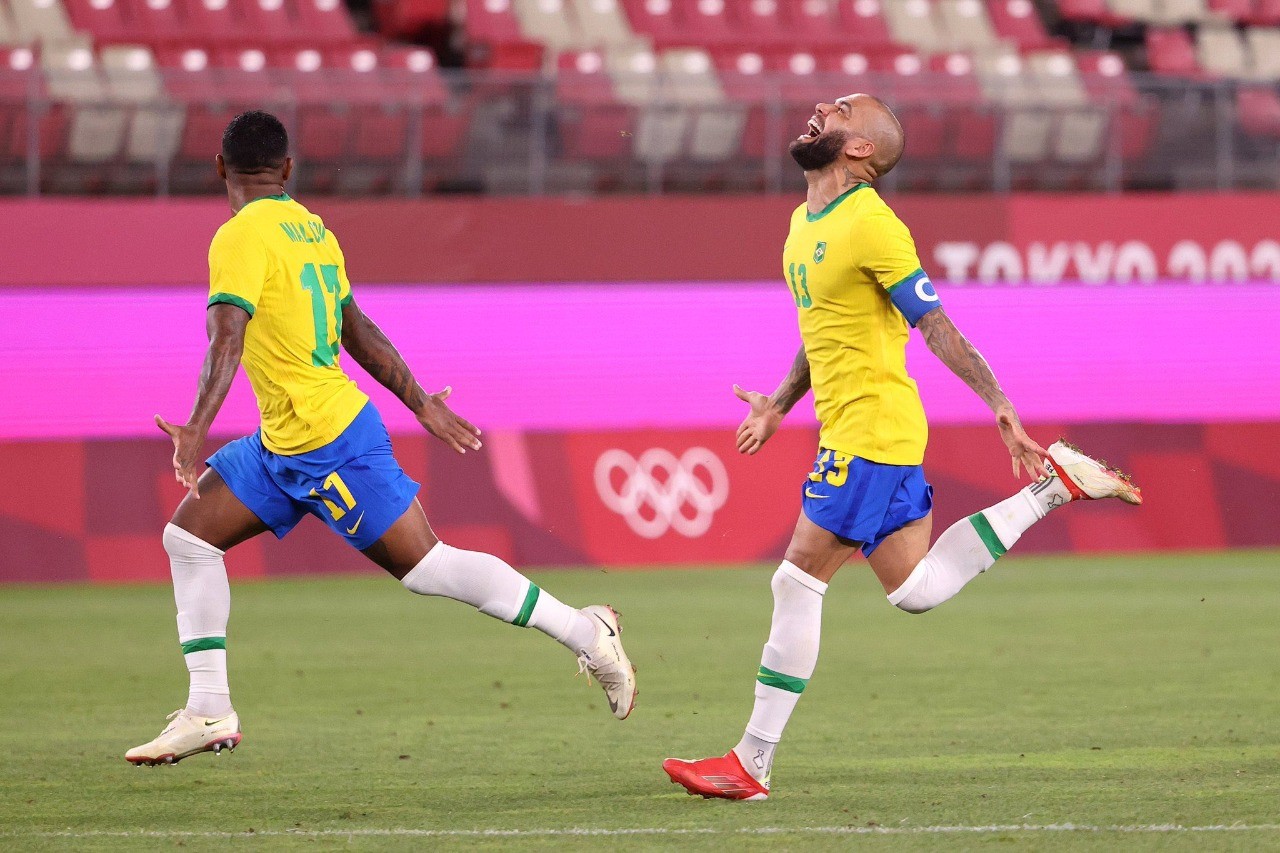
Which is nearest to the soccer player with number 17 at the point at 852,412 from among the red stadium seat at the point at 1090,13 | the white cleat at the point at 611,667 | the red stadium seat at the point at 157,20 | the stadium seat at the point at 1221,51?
the white cleat at the point at 611,667

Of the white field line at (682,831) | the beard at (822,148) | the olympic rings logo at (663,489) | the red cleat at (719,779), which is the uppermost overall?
the beard at (822,148)

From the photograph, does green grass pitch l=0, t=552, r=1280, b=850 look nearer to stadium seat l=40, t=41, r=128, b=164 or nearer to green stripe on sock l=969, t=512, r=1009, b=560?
green stripe on sock l=969, t=512, r=1009, b=560

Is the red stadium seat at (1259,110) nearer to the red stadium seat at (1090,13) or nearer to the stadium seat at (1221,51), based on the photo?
the stadium seat at (1221,51)

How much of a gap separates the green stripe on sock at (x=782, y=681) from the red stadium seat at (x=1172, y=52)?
56.1 feet

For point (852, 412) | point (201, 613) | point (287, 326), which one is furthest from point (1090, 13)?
point (201, 613)

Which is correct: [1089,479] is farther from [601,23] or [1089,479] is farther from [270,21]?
[270,21]

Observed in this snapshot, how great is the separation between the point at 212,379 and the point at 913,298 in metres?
2.21

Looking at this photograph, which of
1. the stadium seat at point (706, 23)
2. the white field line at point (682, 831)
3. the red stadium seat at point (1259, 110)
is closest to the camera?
the white field line at point (682, 831)

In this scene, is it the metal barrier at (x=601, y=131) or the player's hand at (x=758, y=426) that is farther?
the metal barrier at (x=601, y=131)

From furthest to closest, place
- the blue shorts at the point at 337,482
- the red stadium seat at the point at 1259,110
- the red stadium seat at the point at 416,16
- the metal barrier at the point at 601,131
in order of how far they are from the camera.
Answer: the red stadium seat at the point at 416,16 → the red stadium seat at the point at 1259,110 → the metal barrier at the point at 601,131 → the blue shorts at the point at 337,482

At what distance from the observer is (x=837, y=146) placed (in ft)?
20.7

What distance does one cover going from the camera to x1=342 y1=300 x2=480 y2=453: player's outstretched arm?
22.2 ft

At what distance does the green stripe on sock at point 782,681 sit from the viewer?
6254 mm

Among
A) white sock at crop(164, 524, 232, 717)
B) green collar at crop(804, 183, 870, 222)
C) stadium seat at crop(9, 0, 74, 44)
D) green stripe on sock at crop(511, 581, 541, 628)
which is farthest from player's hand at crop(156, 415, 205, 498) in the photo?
stadium seat at crop(9, 0, 74, 44)
